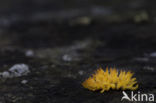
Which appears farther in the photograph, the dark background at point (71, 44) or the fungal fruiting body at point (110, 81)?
the dark background at point (71, 44)

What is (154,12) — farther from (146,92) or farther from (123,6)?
(146,92)

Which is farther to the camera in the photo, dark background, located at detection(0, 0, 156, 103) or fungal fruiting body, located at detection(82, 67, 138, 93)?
dark background, located at detection(0, 0, 156, 103)

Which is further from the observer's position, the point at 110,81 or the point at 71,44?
the point at 71,44

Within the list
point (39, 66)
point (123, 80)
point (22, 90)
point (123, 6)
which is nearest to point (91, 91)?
point (123, 80)

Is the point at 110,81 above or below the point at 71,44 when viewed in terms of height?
below

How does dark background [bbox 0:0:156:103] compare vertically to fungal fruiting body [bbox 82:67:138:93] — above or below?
above
